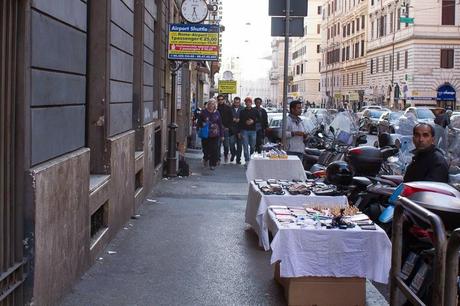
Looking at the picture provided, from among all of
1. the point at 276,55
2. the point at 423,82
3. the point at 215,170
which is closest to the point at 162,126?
the point at 215,170

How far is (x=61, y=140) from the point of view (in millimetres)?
5875

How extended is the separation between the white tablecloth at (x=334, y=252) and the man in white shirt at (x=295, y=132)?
251 inches

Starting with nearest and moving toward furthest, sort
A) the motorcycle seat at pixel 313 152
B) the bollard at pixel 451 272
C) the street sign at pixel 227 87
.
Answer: the bollard at pixel 451 272 < the motorcycle seat at pixel 313 152 < the street sign at pixel 227 87

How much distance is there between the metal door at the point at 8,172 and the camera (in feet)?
14.9

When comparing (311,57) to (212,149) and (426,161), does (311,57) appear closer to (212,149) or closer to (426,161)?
(212,149)

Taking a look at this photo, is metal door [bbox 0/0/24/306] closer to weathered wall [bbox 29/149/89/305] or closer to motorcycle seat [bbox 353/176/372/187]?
weathered wall [bbox 29/149/89/305]

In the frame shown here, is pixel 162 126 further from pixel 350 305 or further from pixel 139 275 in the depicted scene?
pixel 350 305

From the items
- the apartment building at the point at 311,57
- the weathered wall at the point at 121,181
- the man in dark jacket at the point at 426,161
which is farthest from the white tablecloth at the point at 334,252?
the apartment building at the point at 311,57

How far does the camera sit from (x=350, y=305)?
6016mm

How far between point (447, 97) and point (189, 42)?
48.1m

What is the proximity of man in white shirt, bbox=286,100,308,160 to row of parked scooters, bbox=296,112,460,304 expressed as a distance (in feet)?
1.65

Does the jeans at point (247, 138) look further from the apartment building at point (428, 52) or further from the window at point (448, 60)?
the window at point (448, 60)

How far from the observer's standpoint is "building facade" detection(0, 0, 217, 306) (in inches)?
184

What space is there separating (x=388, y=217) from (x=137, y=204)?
15.0ft
